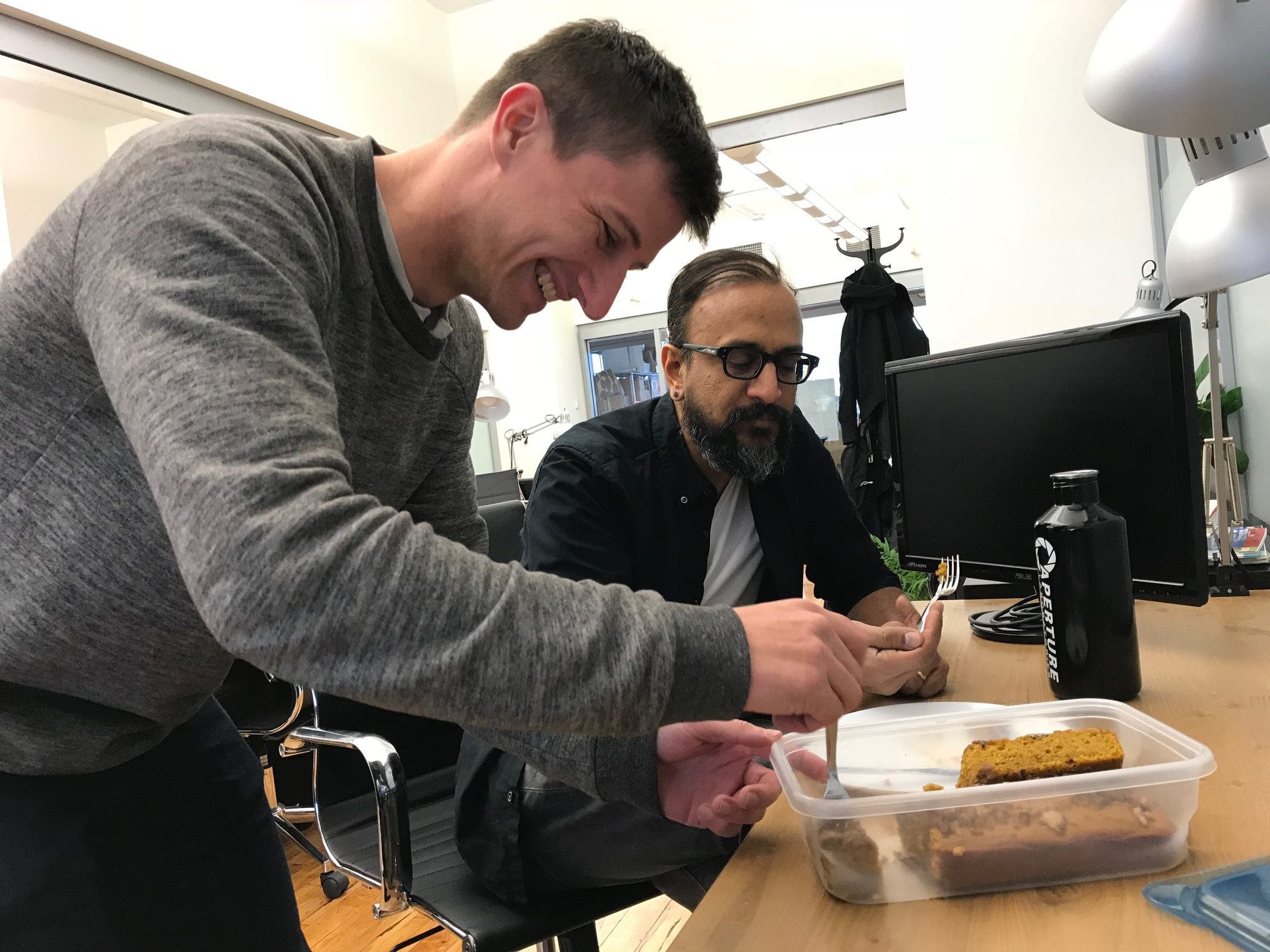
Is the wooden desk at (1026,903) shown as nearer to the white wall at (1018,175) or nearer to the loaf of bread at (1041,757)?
the loaf of bread at (1041,757)

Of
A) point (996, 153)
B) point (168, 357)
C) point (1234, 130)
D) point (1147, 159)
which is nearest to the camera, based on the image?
point (168, 357)

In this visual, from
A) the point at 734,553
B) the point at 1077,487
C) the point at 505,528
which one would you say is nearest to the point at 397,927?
the point at 505,528

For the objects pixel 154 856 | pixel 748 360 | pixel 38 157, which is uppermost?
pixel 38 157

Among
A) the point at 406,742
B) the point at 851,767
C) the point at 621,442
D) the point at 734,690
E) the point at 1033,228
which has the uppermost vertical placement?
the point at 1033,228

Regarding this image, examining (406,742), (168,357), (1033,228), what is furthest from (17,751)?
(1033,228)

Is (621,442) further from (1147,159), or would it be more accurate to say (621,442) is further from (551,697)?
(1147,159)

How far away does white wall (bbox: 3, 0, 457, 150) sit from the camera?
279 cm

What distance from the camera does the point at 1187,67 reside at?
3.50 feet

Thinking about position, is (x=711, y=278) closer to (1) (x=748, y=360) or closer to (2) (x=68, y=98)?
(1) (x=748, y=360)

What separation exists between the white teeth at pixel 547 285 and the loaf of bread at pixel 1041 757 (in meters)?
0.56

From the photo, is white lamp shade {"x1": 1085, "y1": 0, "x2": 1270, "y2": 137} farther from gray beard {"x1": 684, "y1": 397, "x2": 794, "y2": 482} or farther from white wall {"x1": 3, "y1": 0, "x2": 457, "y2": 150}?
white wall {"x1": 3, "y1": 0, "x2": 457, "y2": 150}

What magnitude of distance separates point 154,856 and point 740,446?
3.39 ft

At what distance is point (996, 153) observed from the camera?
3037 millimetres

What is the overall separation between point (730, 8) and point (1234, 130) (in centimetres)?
304
